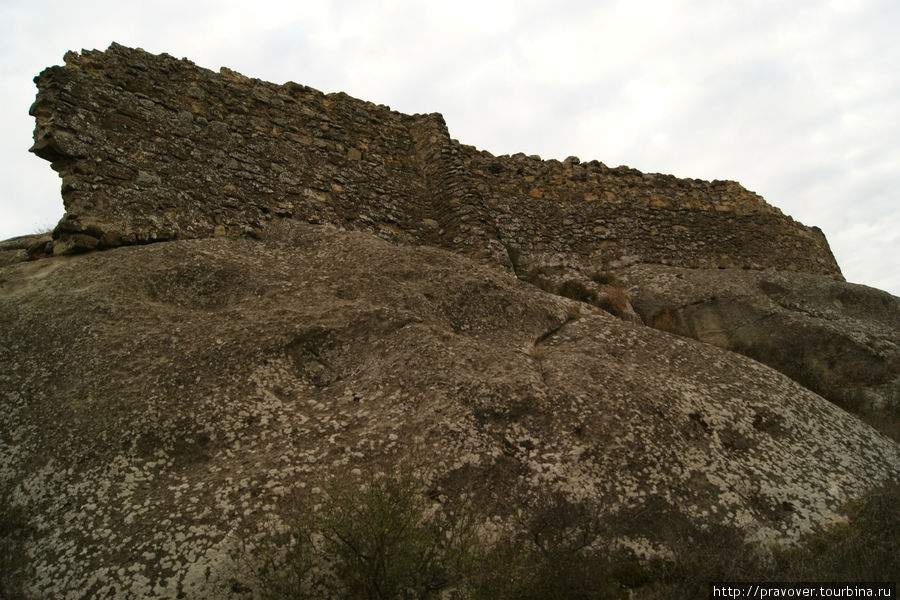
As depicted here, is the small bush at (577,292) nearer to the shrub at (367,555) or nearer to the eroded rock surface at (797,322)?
the eroded rock surface at (797,322)

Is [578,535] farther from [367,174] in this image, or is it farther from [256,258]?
[367,174]

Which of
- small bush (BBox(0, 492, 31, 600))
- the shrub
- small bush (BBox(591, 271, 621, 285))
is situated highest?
small bush (BBox(591, 271, 621, 285))

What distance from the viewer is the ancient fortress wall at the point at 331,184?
20.5 feet

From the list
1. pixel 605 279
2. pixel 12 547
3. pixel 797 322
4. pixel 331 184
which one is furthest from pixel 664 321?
pixel 12 547

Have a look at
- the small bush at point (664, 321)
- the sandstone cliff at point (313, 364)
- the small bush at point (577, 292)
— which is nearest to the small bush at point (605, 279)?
the sandstone cliff at point (313, 364)

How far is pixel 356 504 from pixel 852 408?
5.81 m

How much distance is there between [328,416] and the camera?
4.16m

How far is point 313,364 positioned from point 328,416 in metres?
0.69

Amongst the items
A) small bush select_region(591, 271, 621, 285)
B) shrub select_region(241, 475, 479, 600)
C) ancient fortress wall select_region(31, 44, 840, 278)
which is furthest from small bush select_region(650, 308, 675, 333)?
shrub select_region(241, 475, 479, 600)

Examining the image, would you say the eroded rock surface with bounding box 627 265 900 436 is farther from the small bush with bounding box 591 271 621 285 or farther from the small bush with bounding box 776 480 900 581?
the small bush with bounding box 776 480 900 581

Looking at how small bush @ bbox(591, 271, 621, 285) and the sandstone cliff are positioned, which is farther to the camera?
small bush @ bbox(591, 271, 621, 285)

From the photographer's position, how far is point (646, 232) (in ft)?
37.0

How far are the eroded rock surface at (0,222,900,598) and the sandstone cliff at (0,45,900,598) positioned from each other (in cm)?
2

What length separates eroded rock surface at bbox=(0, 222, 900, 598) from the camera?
329cm
